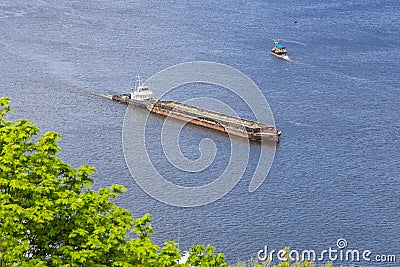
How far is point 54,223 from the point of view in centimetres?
1652

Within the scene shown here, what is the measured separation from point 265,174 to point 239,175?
4.15ft

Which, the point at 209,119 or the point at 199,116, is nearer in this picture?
the point at 209,119

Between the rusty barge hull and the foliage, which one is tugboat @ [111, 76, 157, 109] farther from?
the foliage

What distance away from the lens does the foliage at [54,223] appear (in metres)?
15.8

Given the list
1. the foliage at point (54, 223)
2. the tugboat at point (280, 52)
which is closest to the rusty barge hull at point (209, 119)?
Answer: the tugboat at point (280, 52)

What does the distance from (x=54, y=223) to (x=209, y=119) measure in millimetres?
31279

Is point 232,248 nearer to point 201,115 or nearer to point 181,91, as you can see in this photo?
point 201,115

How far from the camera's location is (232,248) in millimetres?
31141

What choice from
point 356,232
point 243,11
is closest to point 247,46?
point 243,11

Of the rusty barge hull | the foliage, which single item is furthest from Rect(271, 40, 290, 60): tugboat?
the foliage

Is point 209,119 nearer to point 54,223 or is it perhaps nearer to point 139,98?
point 139,98

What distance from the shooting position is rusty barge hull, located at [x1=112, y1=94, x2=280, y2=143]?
4538 centimetres

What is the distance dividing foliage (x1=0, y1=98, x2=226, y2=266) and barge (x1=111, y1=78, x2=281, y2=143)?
28.0 meters

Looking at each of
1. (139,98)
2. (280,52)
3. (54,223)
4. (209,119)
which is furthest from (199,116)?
(54,223)
